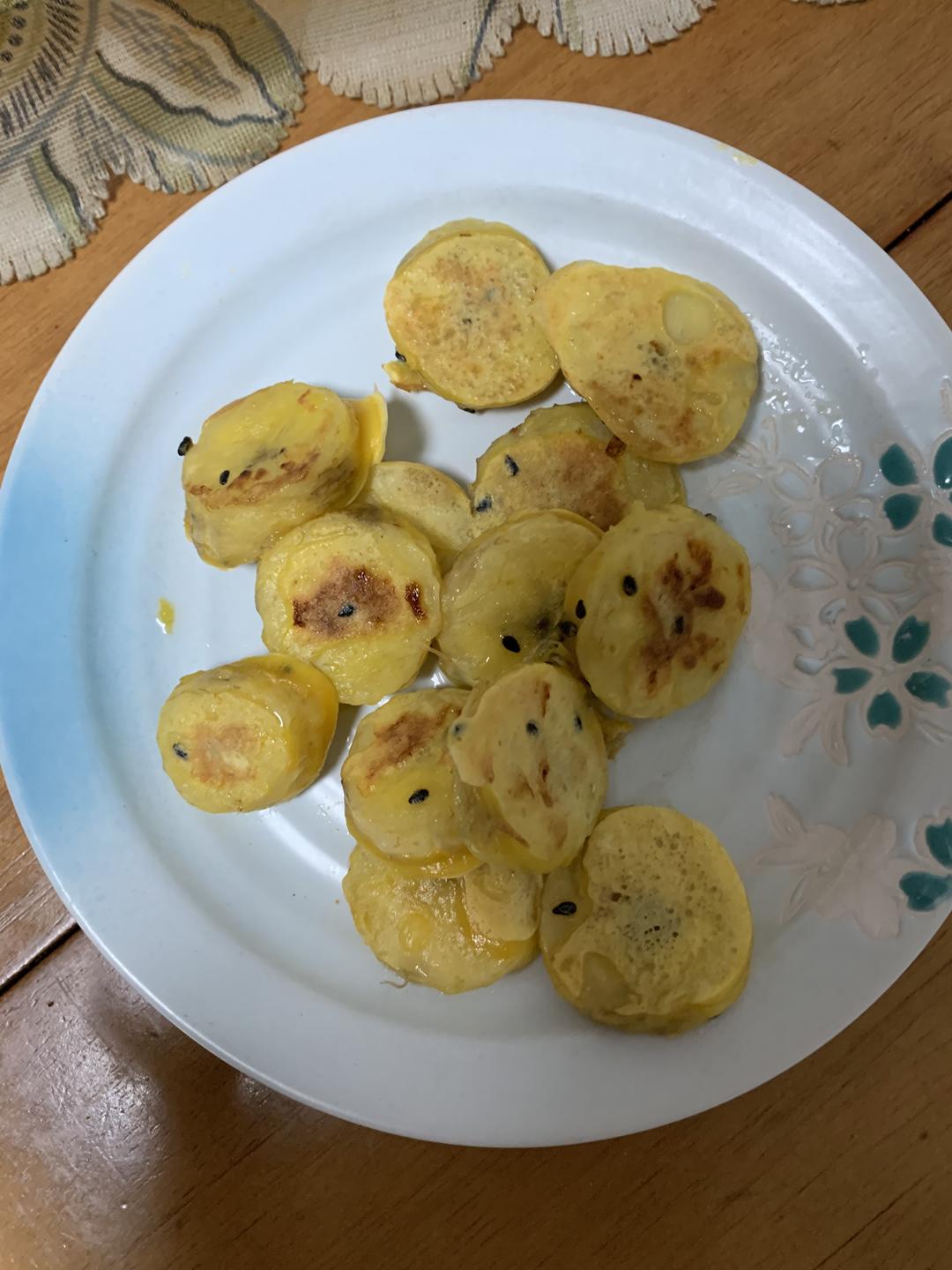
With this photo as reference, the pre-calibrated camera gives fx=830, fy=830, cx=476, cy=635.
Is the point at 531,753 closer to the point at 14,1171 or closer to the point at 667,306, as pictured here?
the point at 667,306

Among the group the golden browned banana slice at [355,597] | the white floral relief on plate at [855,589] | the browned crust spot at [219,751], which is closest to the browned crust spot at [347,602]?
the golden browned banana slice at [355,597]

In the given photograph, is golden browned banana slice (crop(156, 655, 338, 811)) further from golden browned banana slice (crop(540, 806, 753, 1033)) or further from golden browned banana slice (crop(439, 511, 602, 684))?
golden browned banana slice (crop(540, 806, 753, 1033))

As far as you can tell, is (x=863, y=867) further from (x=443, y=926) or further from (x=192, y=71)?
(x=192, y=71)

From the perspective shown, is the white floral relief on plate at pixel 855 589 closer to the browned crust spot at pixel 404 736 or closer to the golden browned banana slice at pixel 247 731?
the browned crust spot at pixel 404 736

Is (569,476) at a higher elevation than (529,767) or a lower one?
higher

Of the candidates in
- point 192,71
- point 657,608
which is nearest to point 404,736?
point 657,608

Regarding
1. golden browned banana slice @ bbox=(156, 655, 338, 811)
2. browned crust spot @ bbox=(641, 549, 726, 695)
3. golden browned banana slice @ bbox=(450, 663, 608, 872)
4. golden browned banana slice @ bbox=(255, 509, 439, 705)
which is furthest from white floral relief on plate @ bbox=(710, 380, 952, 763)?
golden browned banana slice @ bbox=(156, 655, 338, 811)
